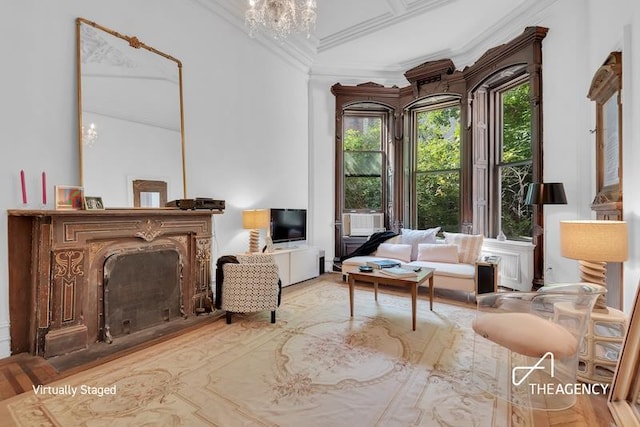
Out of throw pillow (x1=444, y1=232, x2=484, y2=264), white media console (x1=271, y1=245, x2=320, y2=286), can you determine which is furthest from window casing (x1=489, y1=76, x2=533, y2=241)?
white media console (x1=271, y1=245, x2=320, y2=286)

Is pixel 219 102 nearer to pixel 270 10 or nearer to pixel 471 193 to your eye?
pixel 270 10

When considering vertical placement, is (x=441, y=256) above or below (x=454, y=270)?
above

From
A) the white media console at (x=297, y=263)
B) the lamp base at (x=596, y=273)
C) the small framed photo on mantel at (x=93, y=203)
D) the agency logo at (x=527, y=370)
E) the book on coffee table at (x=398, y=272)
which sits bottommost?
the agency logo at (x=527, y=370)

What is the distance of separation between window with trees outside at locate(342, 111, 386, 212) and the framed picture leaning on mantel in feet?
11.5

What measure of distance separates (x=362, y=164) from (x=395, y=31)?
2344 millimetres

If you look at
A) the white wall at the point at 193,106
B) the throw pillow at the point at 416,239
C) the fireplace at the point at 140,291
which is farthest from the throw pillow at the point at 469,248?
the fireplace at the point at 140,291

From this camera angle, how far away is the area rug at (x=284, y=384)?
181 cm

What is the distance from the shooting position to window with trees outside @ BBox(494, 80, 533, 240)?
457 cm

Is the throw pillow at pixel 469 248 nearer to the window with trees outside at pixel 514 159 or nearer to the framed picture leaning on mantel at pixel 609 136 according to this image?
the window with trees outside at pixel 514 159

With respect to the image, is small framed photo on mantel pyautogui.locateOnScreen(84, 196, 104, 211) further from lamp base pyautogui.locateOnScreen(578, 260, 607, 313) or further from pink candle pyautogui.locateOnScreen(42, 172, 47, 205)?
lamp base pyautogui.locateOnScreen(578, 260, 607, 313)

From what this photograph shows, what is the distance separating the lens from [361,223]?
614 cm

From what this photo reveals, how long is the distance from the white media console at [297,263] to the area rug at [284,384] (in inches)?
60.8

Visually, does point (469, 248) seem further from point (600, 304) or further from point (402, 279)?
point (600, 304)

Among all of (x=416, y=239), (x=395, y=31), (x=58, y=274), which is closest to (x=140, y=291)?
(x=58, y=274)
